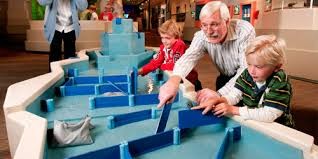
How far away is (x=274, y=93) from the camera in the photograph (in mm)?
1310

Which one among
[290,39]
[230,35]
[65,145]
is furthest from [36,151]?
[290,39]

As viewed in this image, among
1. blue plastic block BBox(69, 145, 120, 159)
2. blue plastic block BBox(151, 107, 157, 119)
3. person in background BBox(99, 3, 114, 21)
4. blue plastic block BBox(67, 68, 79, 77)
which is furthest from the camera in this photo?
person in background BBox(99, 3, 114, 21)

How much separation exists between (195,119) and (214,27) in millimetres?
591

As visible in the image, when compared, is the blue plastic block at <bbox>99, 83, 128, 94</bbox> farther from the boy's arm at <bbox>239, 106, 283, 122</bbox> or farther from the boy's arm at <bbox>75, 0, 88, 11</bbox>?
the boy's arm at <bbox>75, 0, 88, 11</bbox>

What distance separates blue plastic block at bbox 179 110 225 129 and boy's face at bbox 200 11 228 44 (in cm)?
54

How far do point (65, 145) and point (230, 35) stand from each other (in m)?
1.20

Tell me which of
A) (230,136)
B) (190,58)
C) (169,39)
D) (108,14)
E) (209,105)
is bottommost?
(230,136)

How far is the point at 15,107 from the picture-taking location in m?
1.41

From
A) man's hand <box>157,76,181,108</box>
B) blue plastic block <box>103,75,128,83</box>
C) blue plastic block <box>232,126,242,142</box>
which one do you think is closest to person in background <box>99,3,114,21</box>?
blue plastic block <box>103,75,128,83</box>

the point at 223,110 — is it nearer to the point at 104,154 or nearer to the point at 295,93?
the point at 104,154

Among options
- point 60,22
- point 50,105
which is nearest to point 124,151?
point 50,105

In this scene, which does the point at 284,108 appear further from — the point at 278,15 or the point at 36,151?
the point at 278,15

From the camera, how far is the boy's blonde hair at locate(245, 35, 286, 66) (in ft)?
4.22

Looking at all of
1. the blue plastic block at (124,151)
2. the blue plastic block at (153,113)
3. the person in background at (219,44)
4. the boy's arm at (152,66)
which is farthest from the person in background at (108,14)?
the blue plastic block at (124,151)
